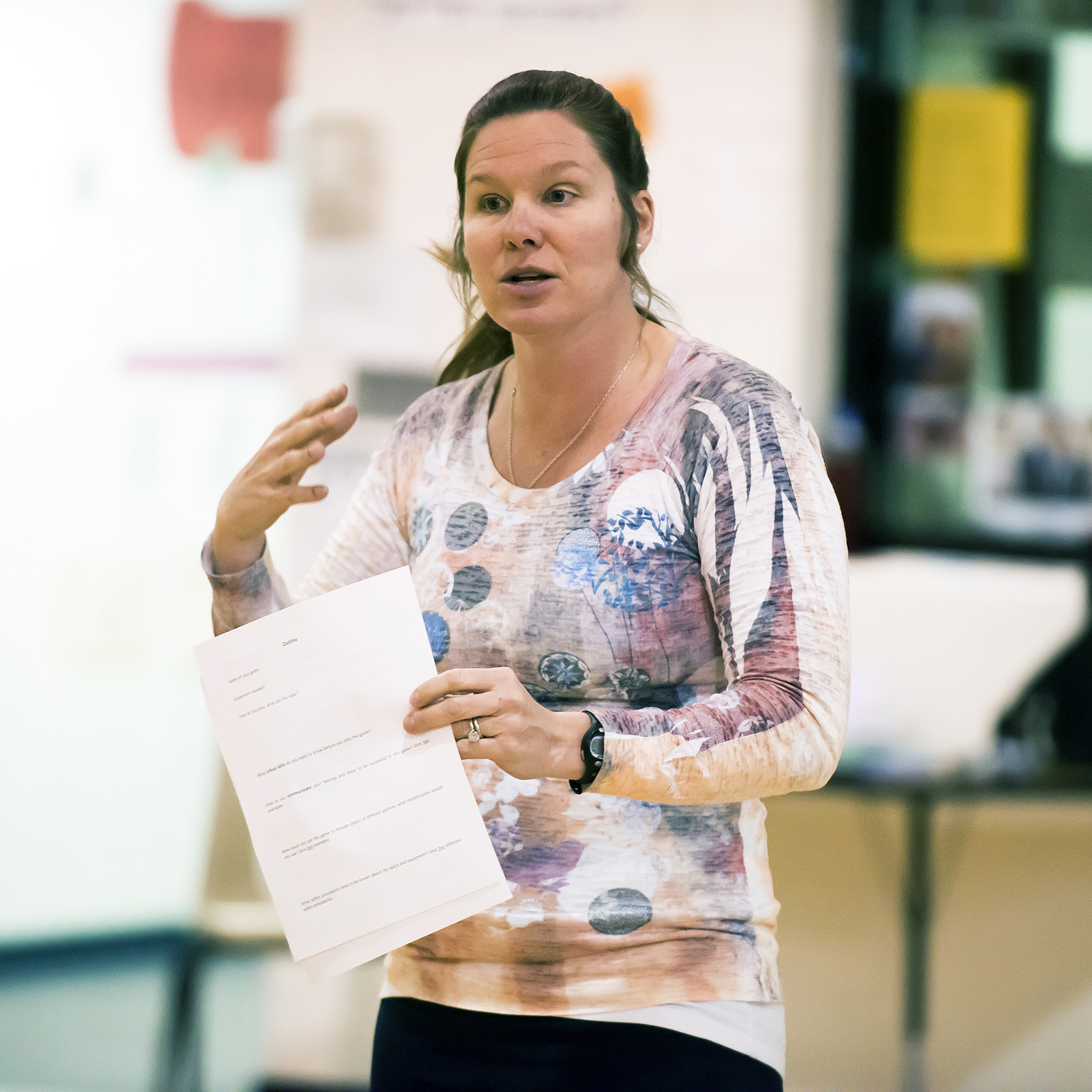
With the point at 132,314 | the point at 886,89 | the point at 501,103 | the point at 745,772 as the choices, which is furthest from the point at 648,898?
the point at 886,89

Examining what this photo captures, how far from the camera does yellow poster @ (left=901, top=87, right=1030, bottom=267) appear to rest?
99.7 inches

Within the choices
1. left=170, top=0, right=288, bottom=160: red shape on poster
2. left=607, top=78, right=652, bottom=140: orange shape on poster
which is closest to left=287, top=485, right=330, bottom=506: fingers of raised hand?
left=607, top=78, right=652, bottom=140: orange shape on poster

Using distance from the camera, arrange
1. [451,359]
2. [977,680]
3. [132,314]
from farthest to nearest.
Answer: [132,314] → [977,680] → [451,359]

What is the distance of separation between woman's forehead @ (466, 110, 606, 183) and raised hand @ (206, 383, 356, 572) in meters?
0.23

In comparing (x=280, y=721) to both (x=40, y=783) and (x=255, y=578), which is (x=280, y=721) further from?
(x=40, y=783)

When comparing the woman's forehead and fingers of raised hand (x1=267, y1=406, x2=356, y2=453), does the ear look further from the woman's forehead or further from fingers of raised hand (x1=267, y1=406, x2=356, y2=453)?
fingers of raised hand (x1=267, y1=406, x2=356, y2=453)

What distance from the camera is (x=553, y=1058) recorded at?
925 millimetres

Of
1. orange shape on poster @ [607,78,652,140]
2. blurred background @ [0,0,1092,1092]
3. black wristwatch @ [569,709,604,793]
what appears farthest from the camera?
blurred background @ [0,0,1092,1092]

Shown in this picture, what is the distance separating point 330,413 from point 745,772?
0.45 m

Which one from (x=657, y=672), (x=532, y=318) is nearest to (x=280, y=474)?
(x=532, y=318)

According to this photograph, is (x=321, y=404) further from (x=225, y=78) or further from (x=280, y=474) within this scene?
(x=225, y=78)

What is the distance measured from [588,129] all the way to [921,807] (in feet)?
5.35

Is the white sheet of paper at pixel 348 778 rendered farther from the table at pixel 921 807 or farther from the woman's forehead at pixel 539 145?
the table at pixel 921 807

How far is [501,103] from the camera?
0.96 meters
